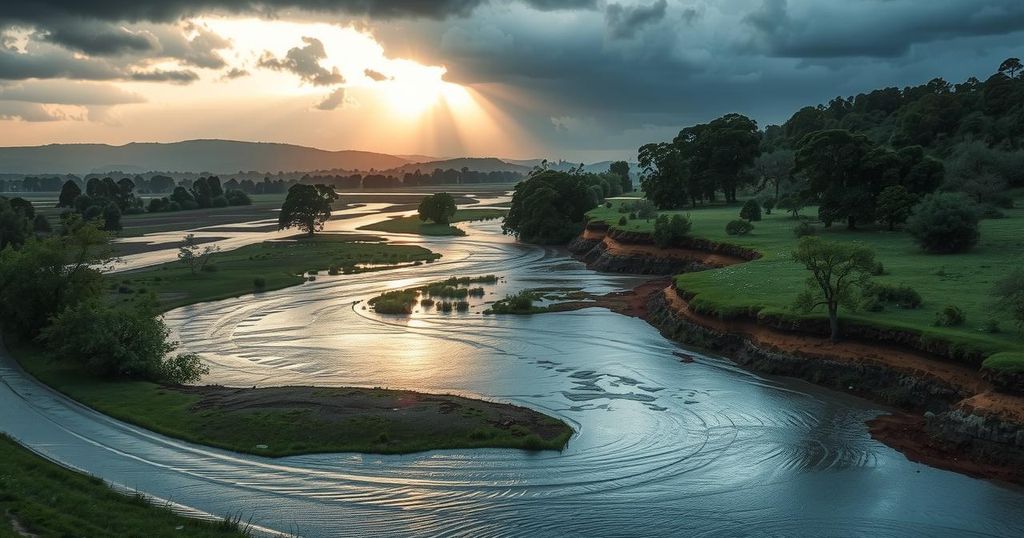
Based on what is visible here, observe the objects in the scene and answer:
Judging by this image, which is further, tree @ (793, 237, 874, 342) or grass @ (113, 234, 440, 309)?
grass @ (113, 234, 440, 309)

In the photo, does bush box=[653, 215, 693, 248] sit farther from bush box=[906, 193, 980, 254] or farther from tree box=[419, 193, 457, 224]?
tree box=[419, 193, 457, 224]

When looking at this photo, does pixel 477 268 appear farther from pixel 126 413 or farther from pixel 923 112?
pixel 923 112

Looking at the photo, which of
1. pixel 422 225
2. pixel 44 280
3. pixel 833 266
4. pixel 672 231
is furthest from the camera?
pixel 422 225

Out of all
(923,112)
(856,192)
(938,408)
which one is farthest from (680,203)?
(938,408)

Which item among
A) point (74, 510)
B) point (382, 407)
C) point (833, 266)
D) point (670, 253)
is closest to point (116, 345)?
point (382, 407)

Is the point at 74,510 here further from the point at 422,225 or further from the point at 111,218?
the point at 422,225

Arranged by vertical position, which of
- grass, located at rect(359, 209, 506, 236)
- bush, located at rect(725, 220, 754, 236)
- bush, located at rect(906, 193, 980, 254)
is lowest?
grass, located at rect(359, 209, 506, 236)

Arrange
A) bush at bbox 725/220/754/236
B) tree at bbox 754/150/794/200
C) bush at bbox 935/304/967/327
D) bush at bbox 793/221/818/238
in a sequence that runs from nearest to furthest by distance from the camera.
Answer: bush at bbox 935/304/967/327, bush at bbox 793/221/818/238, bush at bbox 725/220/754/236, tree at bbox 754/150/794/200

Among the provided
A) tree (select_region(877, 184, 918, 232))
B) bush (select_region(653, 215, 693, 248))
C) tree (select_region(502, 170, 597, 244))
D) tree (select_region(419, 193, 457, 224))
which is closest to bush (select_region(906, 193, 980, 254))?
tree (select_region(877, 184, 918, 232))
